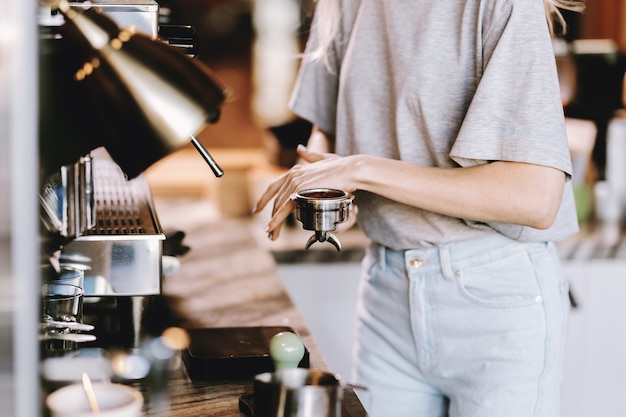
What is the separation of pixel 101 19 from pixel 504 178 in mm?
624

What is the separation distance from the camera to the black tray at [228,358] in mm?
1279

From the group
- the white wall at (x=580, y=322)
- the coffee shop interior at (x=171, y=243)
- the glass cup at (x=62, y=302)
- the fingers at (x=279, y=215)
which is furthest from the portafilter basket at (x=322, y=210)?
the white wall at (x=580, y=322)

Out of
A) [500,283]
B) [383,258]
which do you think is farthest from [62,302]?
[500,283]

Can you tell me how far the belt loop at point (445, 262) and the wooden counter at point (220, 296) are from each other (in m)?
0.25

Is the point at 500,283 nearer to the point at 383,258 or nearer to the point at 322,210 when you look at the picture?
the point at 383,258

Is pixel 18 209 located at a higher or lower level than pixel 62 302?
higher

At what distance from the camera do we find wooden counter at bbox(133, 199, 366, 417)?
120 centimetres

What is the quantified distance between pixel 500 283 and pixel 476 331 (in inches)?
3.5

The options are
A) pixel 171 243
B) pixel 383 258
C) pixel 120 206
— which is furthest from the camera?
pixel 171 243

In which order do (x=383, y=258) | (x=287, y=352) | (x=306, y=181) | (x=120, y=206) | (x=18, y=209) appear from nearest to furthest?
(x=18, y=209) < (x=287, y=352) < (x=306, y=181) < (x=383, y=258) < (x=120, y=206)

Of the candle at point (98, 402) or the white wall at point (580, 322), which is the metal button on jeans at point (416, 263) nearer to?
the candle at point (98, 402)

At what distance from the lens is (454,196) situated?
1315mm

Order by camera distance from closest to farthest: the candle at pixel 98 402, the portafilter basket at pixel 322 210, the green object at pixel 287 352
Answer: the candle at pixel 98 402 < the green object at pixel 287 352 < the portafilter basket at pixel 322 210

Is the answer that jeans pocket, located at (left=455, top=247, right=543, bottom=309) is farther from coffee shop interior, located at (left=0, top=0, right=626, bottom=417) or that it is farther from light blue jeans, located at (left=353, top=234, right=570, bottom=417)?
coffee shop interior, located at (left=0, top=0, right=626, bottom=417)
